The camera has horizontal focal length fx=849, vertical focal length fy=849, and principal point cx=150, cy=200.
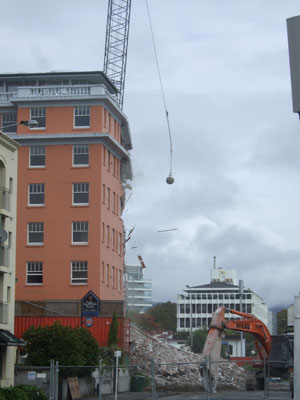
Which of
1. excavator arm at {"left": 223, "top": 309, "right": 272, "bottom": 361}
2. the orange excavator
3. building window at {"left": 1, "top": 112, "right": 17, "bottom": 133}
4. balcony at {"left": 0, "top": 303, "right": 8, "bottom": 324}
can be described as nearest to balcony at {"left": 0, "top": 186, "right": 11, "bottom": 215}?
balcony at {"left": 0, "top": 303, "right": 8, "bottom": 324}

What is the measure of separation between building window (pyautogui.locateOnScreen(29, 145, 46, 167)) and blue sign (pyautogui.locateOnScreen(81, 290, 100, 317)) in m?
25.6

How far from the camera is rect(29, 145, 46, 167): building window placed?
69938 mm

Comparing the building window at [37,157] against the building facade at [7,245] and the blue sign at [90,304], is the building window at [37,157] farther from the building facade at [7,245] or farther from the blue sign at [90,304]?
the blue sign at [90,304]

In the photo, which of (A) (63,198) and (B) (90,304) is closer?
(B) (90,304)

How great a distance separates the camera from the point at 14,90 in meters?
75.8

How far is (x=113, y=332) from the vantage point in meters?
63.3

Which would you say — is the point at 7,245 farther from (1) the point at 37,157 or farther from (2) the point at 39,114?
(2) the point at 39,114

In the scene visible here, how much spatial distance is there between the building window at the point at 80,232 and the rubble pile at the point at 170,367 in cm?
1022

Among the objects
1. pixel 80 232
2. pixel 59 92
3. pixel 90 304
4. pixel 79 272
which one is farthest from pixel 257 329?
pixel 59 92

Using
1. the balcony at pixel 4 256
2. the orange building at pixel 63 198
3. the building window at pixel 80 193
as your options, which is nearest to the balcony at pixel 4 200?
the balcony at pixel 4 256

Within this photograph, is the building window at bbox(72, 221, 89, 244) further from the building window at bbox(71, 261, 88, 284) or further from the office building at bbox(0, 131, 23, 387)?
the office building at bbox(0, 131, 23, 387)

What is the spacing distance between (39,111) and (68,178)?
20.4 feet

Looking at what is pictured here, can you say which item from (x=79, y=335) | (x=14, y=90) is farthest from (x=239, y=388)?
(x=14, y=90)

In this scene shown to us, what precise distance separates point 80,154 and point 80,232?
642 cm
